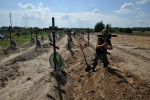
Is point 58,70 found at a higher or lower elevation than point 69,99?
higher

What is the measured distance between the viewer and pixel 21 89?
484cm

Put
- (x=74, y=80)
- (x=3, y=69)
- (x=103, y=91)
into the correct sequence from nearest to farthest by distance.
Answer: (x=103, y=91)
(x=74, y=80)
(x=3, y=69)

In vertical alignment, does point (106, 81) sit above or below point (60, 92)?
above

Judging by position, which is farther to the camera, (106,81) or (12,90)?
(12,90)

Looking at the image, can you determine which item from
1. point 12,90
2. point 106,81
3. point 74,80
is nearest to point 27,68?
point 12,90

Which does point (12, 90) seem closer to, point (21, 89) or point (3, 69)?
point (21, 89)

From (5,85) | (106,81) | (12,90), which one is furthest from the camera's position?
(5,85)

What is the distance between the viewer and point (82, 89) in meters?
4.84

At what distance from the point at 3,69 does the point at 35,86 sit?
3.10 meters

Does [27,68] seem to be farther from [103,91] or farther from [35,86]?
[103,91]

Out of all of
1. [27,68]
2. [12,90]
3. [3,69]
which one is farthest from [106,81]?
[3,69]

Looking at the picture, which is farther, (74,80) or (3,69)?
(3,69)

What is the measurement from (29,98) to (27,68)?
341 centimetres

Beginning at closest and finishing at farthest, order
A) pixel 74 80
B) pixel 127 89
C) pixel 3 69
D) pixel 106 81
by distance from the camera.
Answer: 1. pixel 127 89
2. pixel 106 81
3. pixel 74 80
4. pixel 3 69
